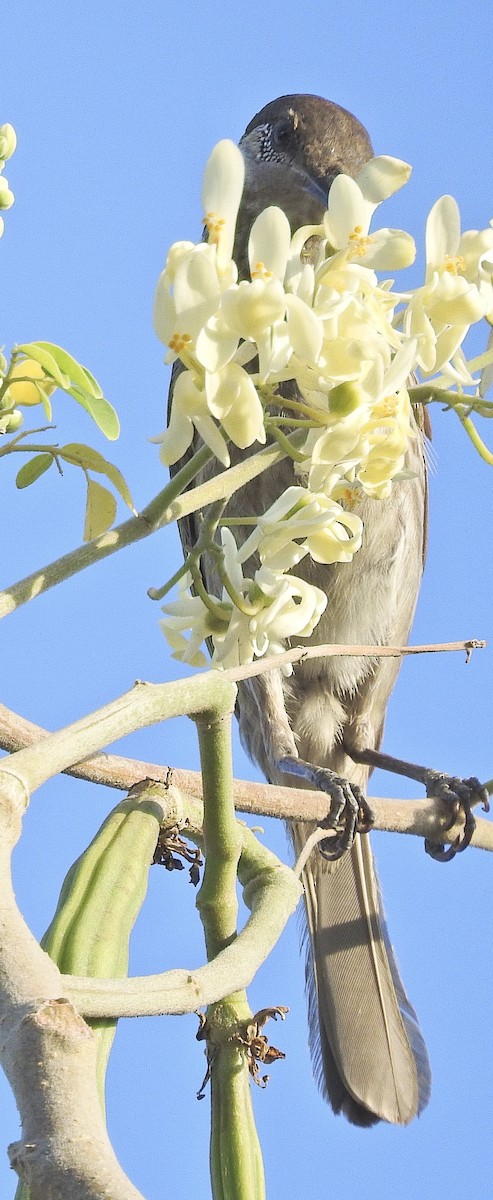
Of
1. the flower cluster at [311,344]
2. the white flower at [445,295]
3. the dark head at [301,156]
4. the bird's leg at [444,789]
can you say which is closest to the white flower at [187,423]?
the flower cluster at [311,344]

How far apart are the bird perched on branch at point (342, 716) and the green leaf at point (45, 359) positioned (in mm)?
2668

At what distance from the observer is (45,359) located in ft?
3.78

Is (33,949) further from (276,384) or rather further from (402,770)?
(402,770)

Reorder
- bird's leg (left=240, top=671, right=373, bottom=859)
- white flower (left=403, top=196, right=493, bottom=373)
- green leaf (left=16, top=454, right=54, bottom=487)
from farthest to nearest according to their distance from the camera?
1. bird's leg (left=240, top=671, right=373, bottom=859)
2. green leaf (left=16, top=454, right=54, bottom=487)
3. white flower (left=403, top=196, right=493, bottom=373)

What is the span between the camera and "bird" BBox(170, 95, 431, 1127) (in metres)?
4.05

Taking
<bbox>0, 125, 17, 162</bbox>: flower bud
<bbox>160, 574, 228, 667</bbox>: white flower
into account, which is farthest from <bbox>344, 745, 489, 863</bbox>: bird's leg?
<bbox>0, 125, 17, 162</bbox>: flower bud

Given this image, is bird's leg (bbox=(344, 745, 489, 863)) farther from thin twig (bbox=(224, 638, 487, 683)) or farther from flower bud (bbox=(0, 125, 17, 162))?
flower bud (bbox=(0, 125, 17, 162))

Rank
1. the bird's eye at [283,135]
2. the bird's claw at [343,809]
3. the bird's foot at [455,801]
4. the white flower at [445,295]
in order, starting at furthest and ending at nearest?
1. the bird's eye at [283,135]
2. the bird's claw at [343,809]
3. the bird's foot at [455,801]
4. the white flower at [445,295]

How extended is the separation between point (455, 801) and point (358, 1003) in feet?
4.11

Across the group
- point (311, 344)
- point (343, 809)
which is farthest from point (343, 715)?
point (311, 344)

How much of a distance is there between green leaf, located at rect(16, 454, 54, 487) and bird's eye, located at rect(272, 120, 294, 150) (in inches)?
156

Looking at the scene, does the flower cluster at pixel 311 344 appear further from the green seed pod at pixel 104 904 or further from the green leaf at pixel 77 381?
the green seed pod at pixel 104 904

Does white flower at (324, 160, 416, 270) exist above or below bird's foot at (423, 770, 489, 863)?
below

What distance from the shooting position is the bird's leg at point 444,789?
3.18 meters
